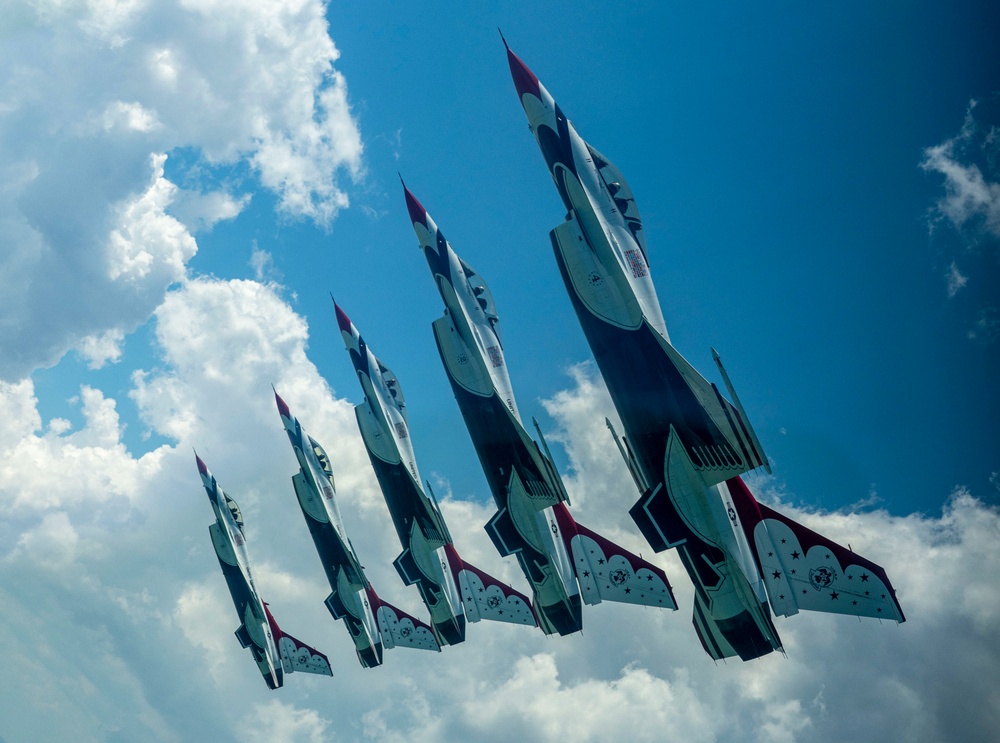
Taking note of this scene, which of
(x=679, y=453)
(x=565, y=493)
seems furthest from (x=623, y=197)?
(x=565, y=493)

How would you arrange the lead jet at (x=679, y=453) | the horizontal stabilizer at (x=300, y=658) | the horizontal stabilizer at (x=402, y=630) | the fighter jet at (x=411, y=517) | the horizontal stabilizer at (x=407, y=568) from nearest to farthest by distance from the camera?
the lead jet at (x=679, y=453)
the fighter jet at (x=411, y=517)
the horizontal stabilizer at (x=407, y=568)
the horizontal stabilizer at (x=402, y=630)
the horizontal stabilizer at (x=300, y=658)

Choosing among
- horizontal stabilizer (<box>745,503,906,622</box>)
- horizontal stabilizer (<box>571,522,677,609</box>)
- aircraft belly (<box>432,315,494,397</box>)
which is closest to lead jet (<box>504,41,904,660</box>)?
horizontal stabilizer (<box>745,503,906,622</box>)

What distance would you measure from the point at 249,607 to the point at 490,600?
71.7ft

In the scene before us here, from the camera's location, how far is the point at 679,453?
27.8m

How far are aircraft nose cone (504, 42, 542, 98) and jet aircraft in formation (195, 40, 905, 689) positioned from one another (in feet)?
0.20

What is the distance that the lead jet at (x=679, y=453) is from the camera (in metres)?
27.2

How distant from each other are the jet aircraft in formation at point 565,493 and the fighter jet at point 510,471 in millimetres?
72

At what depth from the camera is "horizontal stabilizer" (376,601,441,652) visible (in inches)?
1843

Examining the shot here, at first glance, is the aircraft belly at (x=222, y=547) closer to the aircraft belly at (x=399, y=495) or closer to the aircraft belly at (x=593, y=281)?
the aircraft belly at (x=399, y=495)

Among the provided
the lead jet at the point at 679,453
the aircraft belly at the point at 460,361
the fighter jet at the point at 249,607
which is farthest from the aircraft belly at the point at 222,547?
the lead jet at the point at 679,453

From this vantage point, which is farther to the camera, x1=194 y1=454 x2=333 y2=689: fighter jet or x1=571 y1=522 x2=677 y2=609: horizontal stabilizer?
x1=194 y1=454 x2=333 y2=689: fighter jet

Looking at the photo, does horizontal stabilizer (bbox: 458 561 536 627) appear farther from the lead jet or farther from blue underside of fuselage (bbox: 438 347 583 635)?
the lead jet

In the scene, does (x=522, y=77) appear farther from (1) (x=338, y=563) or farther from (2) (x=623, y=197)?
(1) (x=338, y=563)

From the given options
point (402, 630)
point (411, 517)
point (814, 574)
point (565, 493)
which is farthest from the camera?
point (402, 630)
